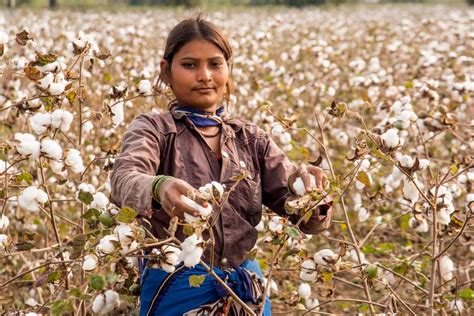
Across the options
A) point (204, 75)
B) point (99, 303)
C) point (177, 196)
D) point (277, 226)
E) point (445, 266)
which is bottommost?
point (445, 266)

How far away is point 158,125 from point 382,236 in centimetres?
266

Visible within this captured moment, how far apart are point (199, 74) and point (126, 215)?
1.90ft

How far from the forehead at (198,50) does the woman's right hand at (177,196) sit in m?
0.56

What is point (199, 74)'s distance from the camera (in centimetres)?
204

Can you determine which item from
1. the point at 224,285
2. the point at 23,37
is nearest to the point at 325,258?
the point at 224,285

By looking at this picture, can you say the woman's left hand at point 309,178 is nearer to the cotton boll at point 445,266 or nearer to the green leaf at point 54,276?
the green leaf at point 54,276

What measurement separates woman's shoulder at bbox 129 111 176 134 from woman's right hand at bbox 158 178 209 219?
414 mm

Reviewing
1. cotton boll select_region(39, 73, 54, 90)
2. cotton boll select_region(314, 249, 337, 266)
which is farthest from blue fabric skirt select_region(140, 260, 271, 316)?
cotton boll select_region(39, 73, 54, 90)

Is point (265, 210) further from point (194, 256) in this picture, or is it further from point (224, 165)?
point (194, 256)

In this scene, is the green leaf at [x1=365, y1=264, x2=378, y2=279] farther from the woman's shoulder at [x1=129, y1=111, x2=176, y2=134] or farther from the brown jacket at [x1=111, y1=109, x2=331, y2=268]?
the woman's shoulder at [x1=129, y1=111, x2=176, y2=134]

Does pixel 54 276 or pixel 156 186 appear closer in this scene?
pixel 156 186

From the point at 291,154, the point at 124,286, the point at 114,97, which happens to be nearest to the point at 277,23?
the point at 291,154

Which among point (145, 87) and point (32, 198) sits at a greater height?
point (145, 87)

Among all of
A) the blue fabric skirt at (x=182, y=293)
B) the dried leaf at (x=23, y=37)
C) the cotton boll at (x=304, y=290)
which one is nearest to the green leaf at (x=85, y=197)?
the blue fabric skirt at (x=182, y=293)
